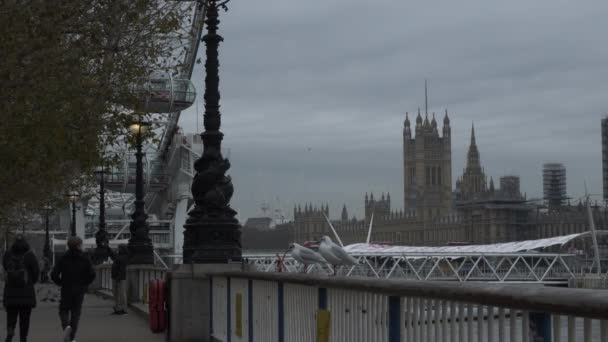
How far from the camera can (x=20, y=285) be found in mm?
15805

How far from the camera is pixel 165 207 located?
115875mm

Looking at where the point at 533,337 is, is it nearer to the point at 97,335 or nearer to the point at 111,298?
the point at 97,335

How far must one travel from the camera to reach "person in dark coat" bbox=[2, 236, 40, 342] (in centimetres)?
1577

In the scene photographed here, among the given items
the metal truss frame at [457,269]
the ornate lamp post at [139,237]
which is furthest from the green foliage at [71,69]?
the metal truss frame at [457,269]

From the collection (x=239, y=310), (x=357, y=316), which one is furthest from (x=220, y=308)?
(x=357, y=316)

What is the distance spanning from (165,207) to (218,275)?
101755 millimetres

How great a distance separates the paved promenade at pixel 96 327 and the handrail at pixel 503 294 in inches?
415

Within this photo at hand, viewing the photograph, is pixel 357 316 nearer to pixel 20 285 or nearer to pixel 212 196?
pixel 212 196

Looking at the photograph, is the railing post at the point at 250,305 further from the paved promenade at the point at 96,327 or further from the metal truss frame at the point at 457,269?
the metal truss frame at the point at 457,269

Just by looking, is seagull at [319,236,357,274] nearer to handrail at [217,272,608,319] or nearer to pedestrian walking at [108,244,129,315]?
handrail at [217,272,608,319]

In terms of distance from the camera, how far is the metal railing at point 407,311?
438cm

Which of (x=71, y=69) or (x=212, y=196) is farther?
(x=71, y=69)

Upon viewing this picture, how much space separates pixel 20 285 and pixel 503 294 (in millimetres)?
11981

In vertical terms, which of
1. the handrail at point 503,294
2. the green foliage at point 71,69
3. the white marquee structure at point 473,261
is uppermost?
the green foliage at point 71,69
